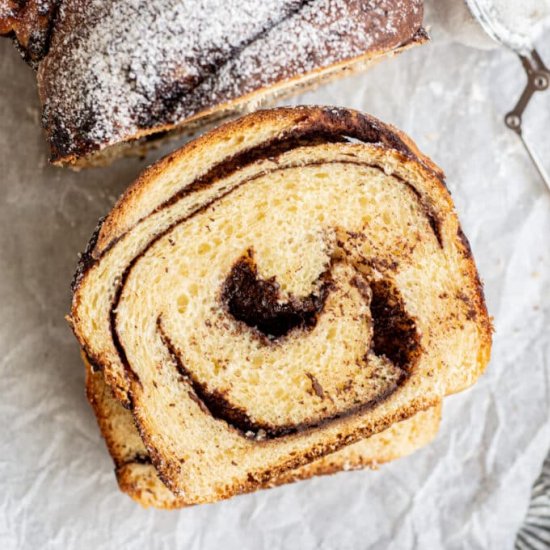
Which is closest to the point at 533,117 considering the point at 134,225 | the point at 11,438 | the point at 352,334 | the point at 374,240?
the point at 374,240

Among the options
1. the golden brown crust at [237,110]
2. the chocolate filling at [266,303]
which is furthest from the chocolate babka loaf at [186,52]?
the chocolate filling at [266,303]

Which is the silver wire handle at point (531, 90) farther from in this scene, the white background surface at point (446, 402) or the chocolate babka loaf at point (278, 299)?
the chocolate babka loaf at point (278, 299)

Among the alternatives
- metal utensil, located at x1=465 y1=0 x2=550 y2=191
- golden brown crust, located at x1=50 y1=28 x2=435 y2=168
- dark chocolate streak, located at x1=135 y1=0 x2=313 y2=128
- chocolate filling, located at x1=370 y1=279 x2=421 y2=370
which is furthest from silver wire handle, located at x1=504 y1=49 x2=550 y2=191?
dark chocolate streak, located at x1=135 y1=0 x2=313 y2=128

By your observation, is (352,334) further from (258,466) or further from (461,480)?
(461,480)

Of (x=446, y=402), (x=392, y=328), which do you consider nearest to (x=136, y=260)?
(x=392, y=328)

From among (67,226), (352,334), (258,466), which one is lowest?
(258,466)

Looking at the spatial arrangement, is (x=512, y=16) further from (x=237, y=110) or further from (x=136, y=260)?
(x=136, y=260)
